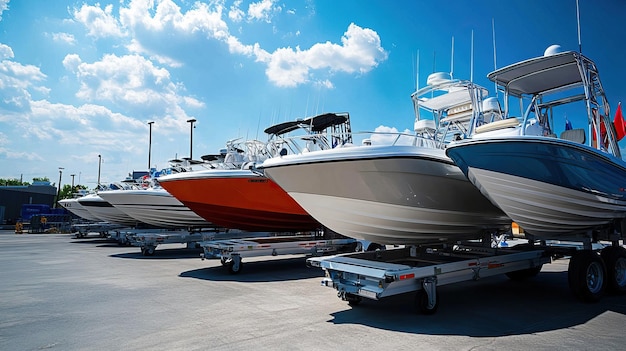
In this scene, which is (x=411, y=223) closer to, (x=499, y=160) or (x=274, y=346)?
(x=499, y=160)

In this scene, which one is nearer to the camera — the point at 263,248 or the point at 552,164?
the point at 552,164

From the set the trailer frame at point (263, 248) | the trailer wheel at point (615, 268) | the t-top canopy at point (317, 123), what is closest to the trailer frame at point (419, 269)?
the trailer wheel at point (615, 268)

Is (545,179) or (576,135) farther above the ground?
(576,135)

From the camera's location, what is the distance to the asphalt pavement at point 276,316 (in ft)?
13.0

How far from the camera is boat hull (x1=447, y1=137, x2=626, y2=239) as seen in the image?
5020 millimetres

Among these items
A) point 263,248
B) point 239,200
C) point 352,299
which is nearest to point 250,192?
point 239,200

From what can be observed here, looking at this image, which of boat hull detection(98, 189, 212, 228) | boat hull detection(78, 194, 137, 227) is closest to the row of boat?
boat hull detection(98, 189, 212, 228)

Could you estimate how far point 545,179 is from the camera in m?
5.28

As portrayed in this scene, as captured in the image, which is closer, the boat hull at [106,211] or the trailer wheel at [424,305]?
the trailer wheel at [424,305]

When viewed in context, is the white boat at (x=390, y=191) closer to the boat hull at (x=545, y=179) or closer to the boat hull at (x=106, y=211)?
the boat hull at (x=545, y=179)

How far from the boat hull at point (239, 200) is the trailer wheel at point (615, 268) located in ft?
19.1

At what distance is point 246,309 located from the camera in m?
5.30

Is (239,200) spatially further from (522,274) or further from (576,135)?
(576,135)

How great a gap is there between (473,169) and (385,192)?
3.68 feet
